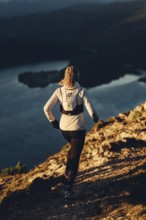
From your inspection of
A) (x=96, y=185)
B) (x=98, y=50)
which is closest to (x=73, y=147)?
(x=96, y=185)

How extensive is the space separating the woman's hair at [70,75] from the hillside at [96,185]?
2854mm

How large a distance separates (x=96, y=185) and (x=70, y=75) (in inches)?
131

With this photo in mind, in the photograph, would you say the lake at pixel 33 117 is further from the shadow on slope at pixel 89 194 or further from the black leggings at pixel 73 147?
the black leggings at pixel 73 147

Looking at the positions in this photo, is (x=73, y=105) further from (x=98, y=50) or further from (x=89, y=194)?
(x=98, y=50)

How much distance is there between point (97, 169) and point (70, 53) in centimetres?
13533

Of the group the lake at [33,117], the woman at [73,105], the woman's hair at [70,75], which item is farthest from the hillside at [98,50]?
the woman's hair at [70,75]

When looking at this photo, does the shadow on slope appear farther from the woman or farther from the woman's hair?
the woman's hair

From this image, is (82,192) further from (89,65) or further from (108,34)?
(108,34)

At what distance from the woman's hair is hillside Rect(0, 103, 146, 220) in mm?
2854

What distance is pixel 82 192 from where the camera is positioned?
11281mm

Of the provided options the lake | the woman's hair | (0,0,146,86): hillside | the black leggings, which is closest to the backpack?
the woman's hair

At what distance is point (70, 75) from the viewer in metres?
9.56

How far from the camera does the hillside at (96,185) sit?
10.3 meters

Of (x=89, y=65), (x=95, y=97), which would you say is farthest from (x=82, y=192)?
(x=89, y=65)
